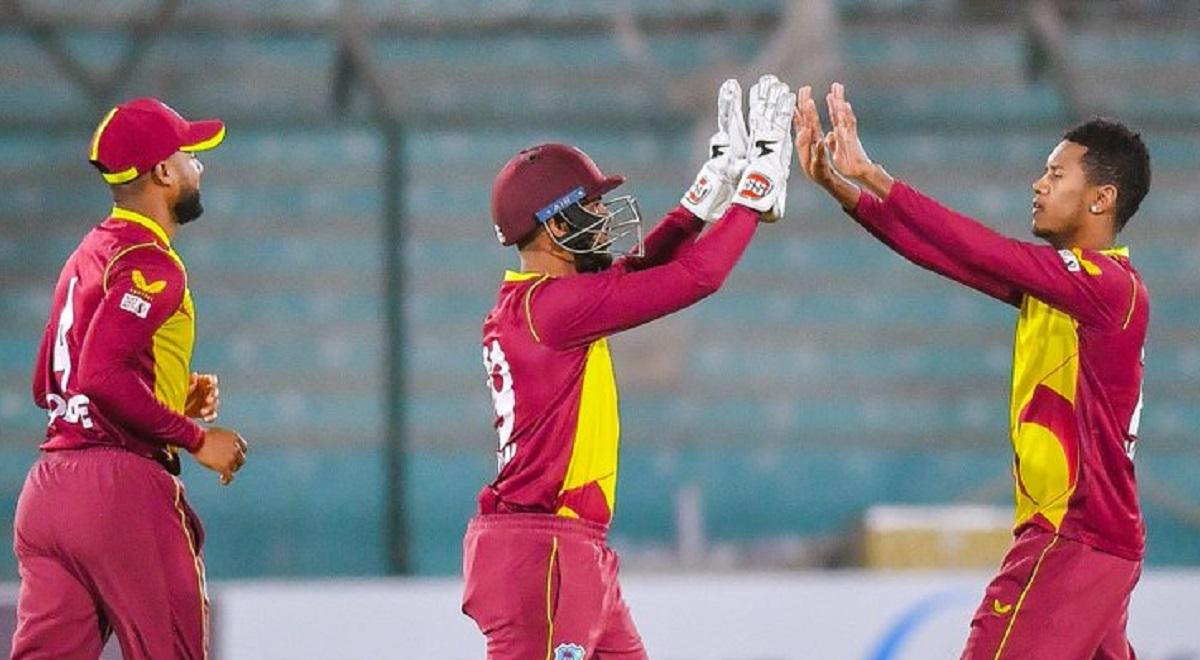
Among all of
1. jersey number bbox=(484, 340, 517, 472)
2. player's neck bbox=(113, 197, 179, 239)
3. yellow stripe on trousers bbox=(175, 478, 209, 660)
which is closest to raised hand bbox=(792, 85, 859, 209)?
jersey number bbox=(484, 340, 517, 472)

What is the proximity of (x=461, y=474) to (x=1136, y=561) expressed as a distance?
5.56m

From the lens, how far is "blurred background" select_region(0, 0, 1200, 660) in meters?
9.66

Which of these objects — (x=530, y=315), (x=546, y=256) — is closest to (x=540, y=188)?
(x=546, y=256)

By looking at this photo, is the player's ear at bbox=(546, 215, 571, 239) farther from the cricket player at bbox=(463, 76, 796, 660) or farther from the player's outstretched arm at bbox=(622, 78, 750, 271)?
the player's outstretched arm at bbox=(622, 78, 750, 271)

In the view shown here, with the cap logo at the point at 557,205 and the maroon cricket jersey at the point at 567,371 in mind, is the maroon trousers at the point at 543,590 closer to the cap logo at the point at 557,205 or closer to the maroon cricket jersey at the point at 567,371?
the maroon cricket jersey at the point at 567,371

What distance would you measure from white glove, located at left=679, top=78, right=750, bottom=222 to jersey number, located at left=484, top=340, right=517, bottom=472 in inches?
26.7

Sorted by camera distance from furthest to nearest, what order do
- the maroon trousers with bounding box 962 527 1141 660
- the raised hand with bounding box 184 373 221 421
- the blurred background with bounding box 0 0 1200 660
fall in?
the blurred background with bounding box 0 0 1200 660 → the raised hand with bounding box 184 373 221 421 → the maroon trousers with bounding box 962 527 1141 660

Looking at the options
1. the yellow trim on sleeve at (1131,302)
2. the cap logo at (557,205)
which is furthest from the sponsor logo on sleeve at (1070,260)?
the cap logo at (557,205)

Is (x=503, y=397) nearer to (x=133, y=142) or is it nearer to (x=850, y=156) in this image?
(x=850, y=156)

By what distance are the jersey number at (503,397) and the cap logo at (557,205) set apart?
305 millimetres

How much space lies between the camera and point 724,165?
4.99 meters

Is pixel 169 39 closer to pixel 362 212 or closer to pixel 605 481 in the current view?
pixel 362 212

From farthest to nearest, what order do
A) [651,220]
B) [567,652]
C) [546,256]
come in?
[651,220] → [546,256] → [567,652]

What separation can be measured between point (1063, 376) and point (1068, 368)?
0.07ft
